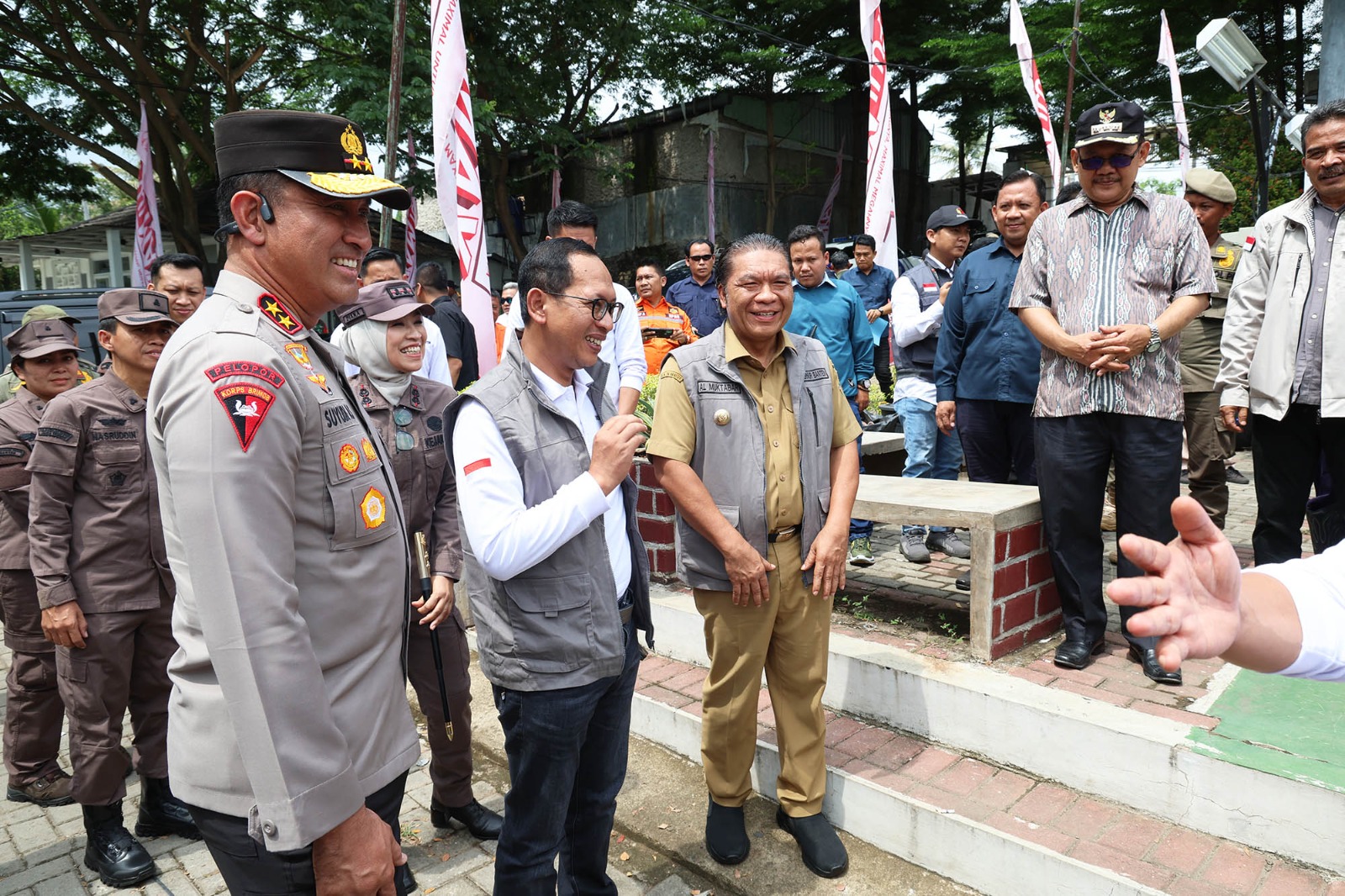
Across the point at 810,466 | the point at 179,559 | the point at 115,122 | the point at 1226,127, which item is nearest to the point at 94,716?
the point at 179,559

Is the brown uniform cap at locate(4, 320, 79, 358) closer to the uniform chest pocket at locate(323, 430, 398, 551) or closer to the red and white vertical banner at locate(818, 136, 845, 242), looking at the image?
the uniform chest pocket at locate(323, 430, 398, 551)

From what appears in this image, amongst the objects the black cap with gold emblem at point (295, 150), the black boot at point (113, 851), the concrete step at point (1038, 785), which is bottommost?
the black boot at point (113, 851)

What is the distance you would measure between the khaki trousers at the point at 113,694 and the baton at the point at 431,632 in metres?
0.97

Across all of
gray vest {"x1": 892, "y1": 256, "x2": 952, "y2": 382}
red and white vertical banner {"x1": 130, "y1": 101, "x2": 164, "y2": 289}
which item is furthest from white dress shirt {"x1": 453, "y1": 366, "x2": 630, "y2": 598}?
red and white vertical banner {"x1": 130, "y1": 101, "x2": 164, "y2": 289}

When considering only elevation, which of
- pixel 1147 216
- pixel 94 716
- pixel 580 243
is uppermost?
pixel 1147 216

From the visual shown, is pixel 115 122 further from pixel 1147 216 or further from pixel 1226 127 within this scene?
pixel 1226 127

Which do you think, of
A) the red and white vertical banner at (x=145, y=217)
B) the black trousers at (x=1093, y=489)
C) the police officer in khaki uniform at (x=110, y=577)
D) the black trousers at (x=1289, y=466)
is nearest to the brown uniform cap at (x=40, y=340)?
the police officer in khaki uniform at (x=110, y=577)

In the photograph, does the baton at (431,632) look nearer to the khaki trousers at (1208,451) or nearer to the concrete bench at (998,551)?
the concrete bench at (998,551)

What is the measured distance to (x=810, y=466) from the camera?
285 centimetres

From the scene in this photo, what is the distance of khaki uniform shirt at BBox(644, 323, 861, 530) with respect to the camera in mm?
2816

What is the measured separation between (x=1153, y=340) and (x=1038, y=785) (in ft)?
5.66

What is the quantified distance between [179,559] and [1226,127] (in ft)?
72.9

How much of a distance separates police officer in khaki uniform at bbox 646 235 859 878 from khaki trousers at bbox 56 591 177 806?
6.68 ft

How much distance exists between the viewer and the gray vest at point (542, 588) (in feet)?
7.04
